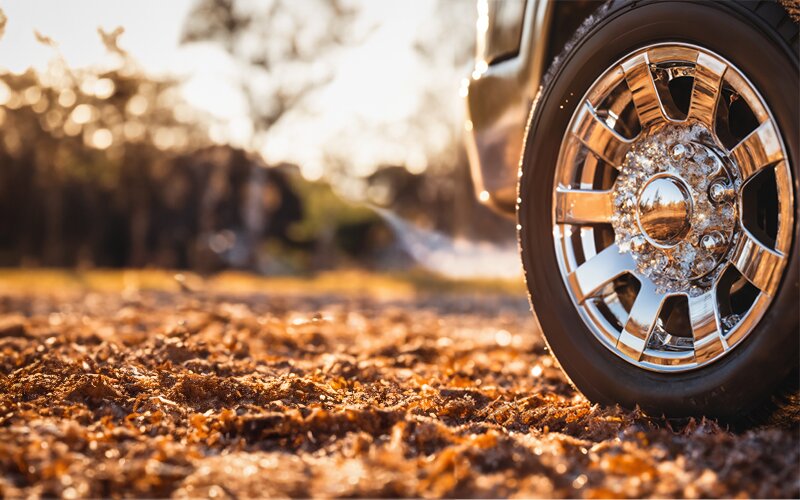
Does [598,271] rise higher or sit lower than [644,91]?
lower

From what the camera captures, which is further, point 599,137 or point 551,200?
point 551,200

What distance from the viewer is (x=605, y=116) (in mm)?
2779

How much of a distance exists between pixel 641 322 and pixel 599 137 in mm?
680

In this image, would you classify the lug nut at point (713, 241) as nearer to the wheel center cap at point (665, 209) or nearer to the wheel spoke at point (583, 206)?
the wheel center cap at point (665, 209)

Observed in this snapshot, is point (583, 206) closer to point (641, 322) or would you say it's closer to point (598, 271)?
point (598, 271)

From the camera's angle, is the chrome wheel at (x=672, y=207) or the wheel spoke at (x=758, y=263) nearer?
the wheel spoke at (x=758, y=263)

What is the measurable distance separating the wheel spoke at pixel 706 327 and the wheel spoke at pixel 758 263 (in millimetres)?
149

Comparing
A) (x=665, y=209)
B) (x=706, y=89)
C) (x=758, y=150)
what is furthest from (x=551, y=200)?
(x=758, y=150)

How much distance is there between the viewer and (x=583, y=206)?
2803mm

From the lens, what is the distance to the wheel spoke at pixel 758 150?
2217 millimetres

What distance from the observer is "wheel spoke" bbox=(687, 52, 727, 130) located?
236cm

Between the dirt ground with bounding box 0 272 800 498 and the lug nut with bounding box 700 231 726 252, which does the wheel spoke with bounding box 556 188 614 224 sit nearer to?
the lug nut with bounding box 700 231 726 252

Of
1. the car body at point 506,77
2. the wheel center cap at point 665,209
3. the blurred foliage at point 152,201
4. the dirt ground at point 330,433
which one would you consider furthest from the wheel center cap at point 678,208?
the blurred foliage at point 152,201

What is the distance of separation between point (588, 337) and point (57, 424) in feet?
5.67
